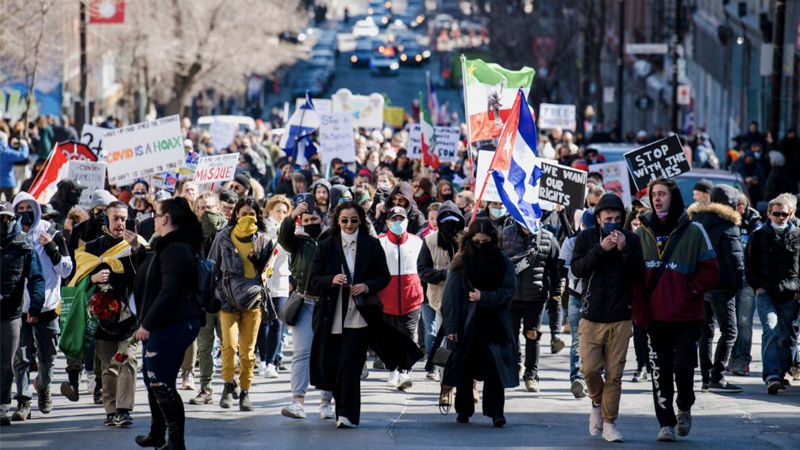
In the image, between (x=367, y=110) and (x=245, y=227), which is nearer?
(x=245, y=227)

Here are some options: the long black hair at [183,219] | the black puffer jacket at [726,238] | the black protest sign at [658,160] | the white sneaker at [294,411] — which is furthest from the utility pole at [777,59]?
the long black hair at [183,219]

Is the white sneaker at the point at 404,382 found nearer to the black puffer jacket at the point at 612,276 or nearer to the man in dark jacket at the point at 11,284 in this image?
the black puffer jacket at the point at 612,276

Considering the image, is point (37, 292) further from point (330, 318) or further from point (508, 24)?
point (508, 24)

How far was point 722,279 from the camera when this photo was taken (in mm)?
13164

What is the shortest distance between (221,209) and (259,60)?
42.7m

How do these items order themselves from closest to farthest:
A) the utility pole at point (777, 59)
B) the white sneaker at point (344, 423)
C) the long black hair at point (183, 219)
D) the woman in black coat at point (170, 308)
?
1. the woman in black coat at point (170, 308)
2. the long black hair at point (183, 219)
3. the white sneaker at point (344, 423)
4. the utility pole at point (777, 59)

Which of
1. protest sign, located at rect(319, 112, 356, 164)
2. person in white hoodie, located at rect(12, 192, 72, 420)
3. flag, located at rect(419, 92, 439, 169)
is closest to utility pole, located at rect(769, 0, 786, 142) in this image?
flag, located at rect(419, 92, 439, 169)

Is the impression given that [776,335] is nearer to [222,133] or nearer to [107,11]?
[222,133]

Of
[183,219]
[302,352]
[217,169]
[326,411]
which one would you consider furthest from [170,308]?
[217,169]

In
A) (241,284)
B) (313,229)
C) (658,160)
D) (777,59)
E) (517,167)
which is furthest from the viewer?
(777,59)

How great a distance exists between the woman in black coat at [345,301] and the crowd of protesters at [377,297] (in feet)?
0.04

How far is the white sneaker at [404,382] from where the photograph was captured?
44.8 ft

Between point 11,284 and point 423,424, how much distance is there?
130 inches

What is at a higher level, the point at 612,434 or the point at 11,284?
the point at 11,284
